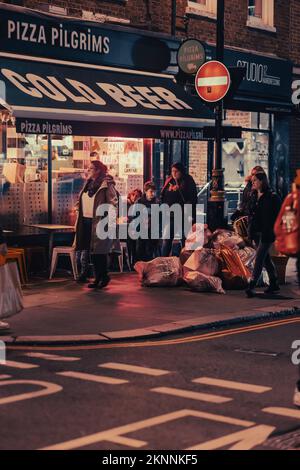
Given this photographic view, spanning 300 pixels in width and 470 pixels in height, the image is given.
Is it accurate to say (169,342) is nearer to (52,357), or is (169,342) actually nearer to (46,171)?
(52,357)

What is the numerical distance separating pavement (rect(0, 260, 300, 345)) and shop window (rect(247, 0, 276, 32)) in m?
8.87

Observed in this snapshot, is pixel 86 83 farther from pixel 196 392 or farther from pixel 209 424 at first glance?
pixel 209 424

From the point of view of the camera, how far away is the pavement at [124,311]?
10375 mm

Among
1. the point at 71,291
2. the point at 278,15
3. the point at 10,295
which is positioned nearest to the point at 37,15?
the point at 71,291

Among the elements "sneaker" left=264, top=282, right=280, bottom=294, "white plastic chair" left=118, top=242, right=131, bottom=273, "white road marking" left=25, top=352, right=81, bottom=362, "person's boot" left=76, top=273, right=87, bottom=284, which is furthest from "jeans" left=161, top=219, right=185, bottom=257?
"white road marking" left=25, top=352, right=81, bottom=362

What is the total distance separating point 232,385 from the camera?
316 inches

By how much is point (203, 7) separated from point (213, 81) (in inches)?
202

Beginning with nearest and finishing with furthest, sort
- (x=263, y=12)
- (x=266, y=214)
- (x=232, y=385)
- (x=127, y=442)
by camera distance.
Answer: (x=127, y=442) → (x=232, y=385) → (x=266, y=214) → (x=263, y=12)

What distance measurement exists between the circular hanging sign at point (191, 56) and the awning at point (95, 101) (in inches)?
21.6

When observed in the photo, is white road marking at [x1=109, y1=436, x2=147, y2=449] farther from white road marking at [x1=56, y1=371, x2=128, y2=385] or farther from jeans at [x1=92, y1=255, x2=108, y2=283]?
jeans at [x1=92, y1=255, x2=108, y2=283]

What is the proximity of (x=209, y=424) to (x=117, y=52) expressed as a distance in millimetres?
11472

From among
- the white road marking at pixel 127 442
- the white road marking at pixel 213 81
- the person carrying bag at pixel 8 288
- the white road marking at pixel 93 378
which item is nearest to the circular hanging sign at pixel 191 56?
the white road marking at pixel 213 81

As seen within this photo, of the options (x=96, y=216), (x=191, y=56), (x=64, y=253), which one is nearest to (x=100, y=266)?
(x=96, y=216)

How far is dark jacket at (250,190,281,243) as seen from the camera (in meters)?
13.3
